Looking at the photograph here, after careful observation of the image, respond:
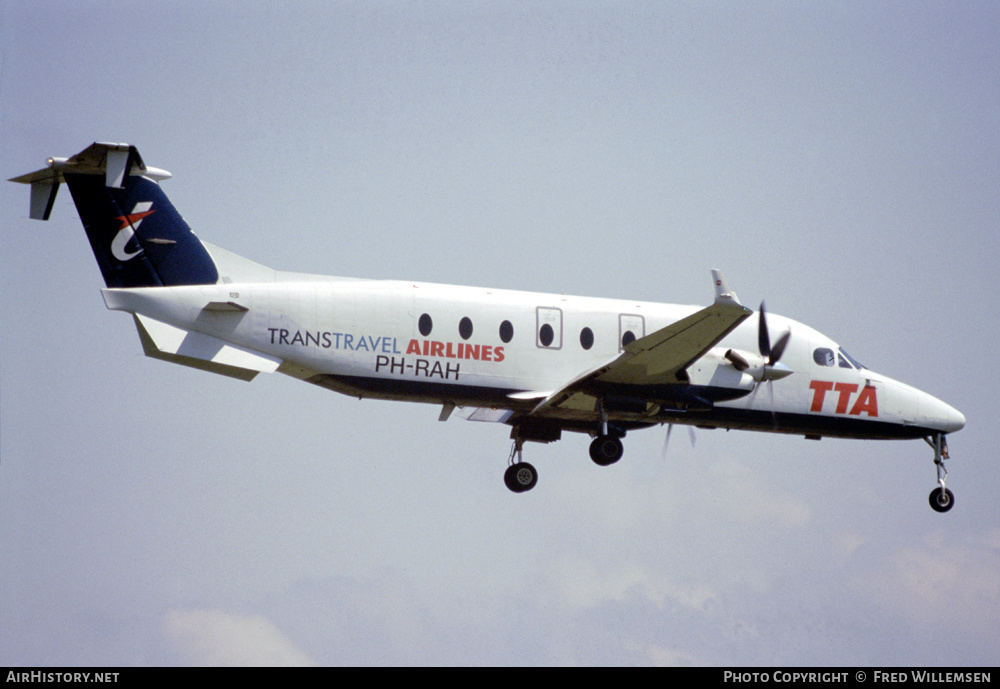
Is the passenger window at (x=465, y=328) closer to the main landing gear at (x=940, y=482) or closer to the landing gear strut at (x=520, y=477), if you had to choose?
the landing gear strut at (x=520, y=477)

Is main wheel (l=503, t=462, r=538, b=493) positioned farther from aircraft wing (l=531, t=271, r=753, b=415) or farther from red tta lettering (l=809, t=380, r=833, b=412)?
red tta lettering (l=809, t=380, r=833, b=412)

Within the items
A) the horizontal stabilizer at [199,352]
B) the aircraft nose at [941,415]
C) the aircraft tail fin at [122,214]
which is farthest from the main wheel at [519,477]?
the aircraft nose at [941,415]

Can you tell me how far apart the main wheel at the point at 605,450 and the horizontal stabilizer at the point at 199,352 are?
846 centimetres

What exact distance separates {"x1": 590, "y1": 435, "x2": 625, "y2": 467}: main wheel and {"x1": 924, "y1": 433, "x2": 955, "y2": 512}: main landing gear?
9857mm

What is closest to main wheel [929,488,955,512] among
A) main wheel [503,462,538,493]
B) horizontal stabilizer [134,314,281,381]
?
main wheel [503,462,538,493]

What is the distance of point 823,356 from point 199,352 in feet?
55.7

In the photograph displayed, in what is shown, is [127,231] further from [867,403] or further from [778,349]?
[867,403]

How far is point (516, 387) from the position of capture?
94.6ft

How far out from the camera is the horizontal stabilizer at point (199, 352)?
25.8 metres

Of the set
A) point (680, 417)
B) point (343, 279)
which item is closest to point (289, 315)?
point (343, 279)

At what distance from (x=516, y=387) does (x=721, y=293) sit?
A: 6.06 m

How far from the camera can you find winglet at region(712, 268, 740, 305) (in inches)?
985
